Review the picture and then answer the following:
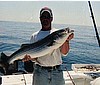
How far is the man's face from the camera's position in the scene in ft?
12.1

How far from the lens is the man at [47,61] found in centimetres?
370

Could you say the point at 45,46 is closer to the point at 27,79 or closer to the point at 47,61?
the point at 47,61

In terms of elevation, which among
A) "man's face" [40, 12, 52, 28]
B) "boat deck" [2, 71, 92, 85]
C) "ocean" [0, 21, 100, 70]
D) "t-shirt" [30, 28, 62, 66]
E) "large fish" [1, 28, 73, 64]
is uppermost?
"ocean" [0, 21, 100, 70]

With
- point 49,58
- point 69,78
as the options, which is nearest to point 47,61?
point 49,58

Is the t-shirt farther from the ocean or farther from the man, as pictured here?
the ocean

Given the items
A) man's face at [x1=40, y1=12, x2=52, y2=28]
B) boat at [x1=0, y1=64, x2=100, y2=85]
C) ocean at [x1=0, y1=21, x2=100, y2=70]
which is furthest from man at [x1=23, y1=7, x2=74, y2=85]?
ocean at [x1=0, y1=21, x2=100, y2=70]

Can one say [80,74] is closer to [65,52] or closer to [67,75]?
[67,75]

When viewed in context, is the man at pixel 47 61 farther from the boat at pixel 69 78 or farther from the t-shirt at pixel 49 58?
the boat at pixel 69 78

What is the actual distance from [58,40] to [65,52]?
0.28 metres

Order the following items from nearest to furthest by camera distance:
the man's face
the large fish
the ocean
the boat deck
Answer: the large fish → the man's face → the boat deck → the ocean

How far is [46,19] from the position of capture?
3.70 metres

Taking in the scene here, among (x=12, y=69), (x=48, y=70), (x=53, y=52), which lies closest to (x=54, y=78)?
(x=48, y=70)

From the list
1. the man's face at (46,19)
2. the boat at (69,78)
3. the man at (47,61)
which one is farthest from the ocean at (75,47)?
the man's face at (46,19)

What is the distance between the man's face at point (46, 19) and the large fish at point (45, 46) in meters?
0.19
